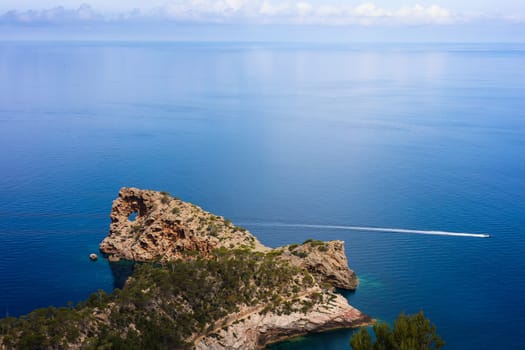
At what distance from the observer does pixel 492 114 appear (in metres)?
140

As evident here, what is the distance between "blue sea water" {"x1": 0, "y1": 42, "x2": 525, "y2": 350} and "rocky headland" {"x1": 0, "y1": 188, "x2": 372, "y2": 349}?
2653 mm

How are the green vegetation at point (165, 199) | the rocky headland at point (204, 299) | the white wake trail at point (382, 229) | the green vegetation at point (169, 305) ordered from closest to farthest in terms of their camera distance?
the green vegetation at point (169, 305) → the rocky headland at point (204, 299) → the green vegetation at point (165, 199) → the white wake trail at point (382, 229)

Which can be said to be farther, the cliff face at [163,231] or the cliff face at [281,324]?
the cliff face at [163,231]

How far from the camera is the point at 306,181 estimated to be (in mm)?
84000

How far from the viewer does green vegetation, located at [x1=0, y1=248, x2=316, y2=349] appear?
34.2 m

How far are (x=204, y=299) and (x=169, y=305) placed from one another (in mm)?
2665

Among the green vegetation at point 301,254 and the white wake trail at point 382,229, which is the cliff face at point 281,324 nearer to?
the green vegetation at point 301,254

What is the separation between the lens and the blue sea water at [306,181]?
49844 millimetres

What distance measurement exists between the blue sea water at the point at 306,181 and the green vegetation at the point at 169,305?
494 centimetres

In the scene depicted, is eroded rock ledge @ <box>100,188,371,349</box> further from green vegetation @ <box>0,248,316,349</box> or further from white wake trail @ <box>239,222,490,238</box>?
white wake trail @ <box>239,222,490,238</box>

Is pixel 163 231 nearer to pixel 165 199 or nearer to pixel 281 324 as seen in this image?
pixel 165 199

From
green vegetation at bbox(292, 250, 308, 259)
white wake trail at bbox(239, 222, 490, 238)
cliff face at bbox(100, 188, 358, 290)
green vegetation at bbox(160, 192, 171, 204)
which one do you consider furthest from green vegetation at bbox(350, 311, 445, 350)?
white wake trail at bbox(239, 222, 490, 238)

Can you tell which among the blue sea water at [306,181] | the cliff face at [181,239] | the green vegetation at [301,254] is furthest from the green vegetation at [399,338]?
the green vegetation at [301,254]

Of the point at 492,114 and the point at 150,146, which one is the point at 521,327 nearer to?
the point at 150,146
